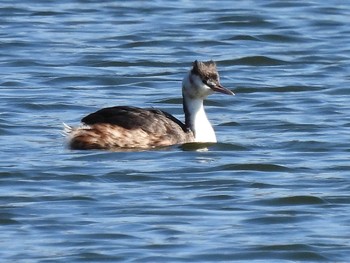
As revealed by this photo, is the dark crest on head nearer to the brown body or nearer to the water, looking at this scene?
the brown body

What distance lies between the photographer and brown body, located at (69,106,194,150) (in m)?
14.4

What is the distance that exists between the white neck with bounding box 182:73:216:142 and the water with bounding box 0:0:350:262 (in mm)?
138

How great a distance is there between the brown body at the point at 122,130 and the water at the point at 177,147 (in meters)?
0.14

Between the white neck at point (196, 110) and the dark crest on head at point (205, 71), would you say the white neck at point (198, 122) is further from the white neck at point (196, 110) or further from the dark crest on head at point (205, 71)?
the dark crest on head at point (205, 71)

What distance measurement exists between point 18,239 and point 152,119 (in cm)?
341

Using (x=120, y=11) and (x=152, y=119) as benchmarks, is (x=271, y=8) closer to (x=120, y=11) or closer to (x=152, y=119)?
(x=120, y=11)

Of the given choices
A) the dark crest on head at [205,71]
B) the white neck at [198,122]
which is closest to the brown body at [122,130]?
the white neck at [198,122]

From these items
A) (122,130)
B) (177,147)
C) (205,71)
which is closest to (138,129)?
(122,130)

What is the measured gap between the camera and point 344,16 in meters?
23.0

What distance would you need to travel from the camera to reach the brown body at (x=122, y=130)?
14.4m

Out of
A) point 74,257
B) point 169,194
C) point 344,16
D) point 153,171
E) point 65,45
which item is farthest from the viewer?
point 344,16

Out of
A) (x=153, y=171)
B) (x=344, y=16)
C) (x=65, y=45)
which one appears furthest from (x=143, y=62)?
(x=153, y=171)

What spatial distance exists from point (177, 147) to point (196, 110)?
440 mm

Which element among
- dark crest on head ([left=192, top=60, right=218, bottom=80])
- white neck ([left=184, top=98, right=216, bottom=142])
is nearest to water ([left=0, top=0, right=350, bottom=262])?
white neck ([left=184, top=98, right=216, bottom=142])
